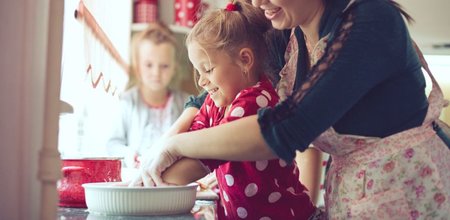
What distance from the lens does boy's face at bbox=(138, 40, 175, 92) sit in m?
3.78

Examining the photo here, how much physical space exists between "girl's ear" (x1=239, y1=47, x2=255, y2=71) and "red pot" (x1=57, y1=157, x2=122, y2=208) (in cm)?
32

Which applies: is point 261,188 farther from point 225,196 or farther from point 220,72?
point 220,72

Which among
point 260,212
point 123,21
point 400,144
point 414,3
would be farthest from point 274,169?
point 123,21

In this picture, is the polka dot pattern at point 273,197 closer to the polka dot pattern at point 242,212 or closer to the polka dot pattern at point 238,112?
the polka dot pattern at point 242,212

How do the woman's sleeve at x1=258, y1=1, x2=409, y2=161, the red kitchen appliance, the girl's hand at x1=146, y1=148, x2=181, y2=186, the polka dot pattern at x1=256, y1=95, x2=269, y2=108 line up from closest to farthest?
the woman's sleeve at x1=258, y1=1, x2=409, y2=161 < the girl's hand at x1=146, y1=148, x2=181, y2=186 < the polka dot pattern at x1=256, y1=95, x2=269, y2=108 < the red kitchen appliance

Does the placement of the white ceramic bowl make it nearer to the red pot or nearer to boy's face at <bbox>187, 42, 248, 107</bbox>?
the red pot

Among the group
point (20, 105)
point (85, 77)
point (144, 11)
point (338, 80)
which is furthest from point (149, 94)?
point (20, 105)

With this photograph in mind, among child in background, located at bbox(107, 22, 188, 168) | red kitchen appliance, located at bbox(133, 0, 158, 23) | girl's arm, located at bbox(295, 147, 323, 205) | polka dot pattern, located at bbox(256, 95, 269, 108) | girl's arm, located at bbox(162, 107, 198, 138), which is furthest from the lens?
red kitchen appliance, located at bbox(133, 0, 158, 23)

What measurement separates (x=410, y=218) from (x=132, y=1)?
2.95 m

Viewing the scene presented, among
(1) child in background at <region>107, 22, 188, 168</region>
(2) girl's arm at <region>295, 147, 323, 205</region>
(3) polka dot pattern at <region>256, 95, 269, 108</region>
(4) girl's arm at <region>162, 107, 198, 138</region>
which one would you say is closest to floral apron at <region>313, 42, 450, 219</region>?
(3) polka dot pattern at <region>256, 95, 269, 108</region>

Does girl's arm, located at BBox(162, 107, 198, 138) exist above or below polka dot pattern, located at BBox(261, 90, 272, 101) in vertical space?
below

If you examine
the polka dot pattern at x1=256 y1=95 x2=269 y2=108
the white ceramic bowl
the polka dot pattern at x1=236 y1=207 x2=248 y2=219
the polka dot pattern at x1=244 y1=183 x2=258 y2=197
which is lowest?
the polka dot pattern at x1=236 y1=207 x2=248 y2=219

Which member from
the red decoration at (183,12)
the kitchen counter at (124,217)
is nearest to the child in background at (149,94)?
the red decoration at (183,12)

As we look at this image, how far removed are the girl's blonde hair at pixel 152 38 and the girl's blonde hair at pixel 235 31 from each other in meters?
2.51
